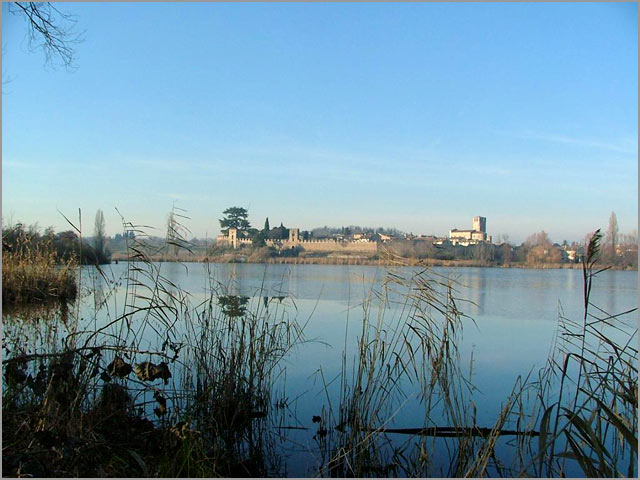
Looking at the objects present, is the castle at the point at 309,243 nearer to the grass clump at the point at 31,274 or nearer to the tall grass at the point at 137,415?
the tall grass at the point at 137,415

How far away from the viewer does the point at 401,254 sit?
12.5 ft

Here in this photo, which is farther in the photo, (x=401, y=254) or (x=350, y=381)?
(x=350, y=381)

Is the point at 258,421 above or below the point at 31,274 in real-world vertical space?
below

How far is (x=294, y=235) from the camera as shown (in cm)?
1160

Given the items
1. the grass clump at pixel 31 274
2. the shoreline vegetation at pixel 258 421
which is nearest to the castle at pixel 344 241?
the shoreline vegetation at pixel 258 421

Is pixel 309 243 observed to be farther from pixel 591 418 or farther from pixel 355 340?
pixel 591 418

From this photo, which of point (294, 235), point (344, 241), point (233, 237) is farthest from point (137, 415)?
point (294, 235)

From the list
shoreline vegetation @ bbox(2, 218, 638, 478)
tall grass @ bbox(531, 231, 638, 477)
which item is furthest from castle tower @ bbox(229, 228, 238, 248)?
tall grass @ bbox(531, 231, 638, 477)

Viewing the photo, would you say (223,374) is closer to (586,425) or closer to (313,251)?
(586,425)

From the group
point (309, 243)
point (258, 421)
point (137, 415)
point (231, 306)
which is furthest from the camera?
point (309, 243)

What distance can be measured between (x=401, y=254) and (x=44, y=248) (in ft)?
27.8

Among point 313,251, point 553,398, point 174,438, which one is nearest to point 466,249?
point 553,398

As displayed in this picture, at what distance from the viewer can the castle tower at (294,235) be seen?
443 inches

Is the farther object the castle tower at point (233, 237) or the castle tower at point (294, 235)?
the castle tower at point (294, 235)
